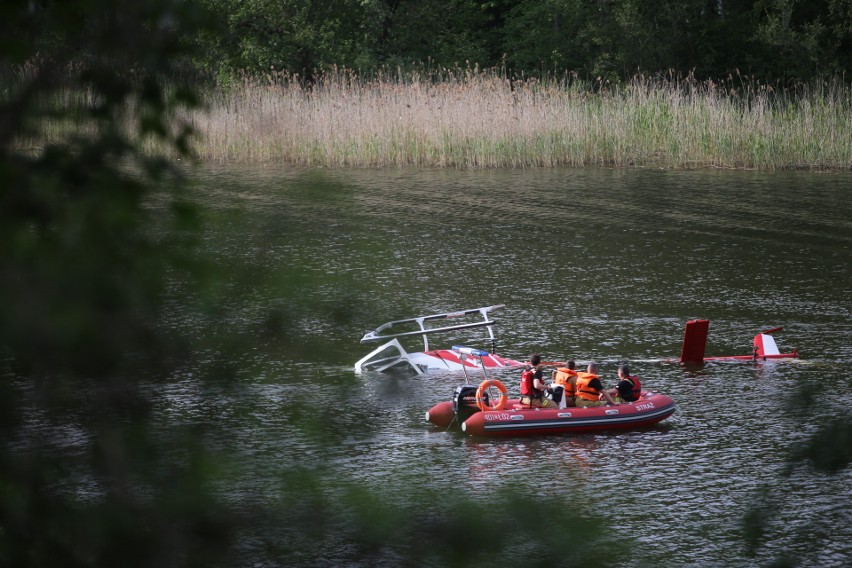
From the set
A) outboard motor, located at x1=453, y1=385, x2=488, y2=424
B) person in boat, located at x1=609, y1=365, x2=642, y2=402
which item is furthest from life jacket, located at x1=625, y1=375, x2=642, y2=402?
outboard motor, located at x1=453, y1=385, x2=488, y2=424

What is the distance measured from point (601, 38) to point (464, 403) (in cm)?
2808

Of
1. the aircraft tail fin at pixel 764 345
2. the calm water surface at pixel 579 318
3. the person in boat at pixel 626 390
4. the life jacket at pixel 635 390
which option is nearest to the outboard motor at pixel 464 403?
the calm water surface at pixel 579 318

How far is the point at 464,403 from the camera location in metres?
11.7

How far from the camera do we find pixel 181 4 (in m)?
2.07

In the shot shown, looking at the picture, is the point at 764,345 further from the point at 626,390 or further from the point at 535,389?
the point at 535,389

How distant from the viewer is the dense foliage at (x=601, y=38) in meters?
35.6

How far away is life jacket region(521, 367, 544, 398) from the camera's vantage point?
11828 millimetres

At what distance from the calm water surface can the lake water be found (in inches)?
0.9

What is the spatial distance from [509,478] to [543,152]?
19.8m

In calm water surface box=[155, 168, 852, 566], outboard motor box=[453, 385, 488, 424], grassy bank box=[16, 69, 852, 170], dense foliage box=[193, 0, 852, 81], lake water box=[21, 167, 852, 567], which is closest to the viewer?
lake water box=[21, 167, 852, 567]

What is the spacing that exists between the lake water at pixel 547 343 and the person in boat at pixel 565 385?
0.52m

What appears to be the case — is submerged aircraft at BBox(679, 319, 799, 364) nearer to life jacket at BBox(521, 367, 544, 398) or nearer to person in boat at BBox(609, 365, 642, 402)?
person in boat at BBox(609, 365, 642, 402)

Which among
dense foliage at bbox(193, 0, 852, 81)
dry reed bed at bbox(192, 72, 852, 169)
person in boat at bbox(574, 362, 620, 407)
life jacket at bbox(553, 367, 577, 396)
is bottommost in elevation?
person in boat at bbox(574, 362, 620, 407)

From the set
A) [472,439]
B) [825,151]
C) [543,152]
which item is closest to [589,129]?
[543,152]
